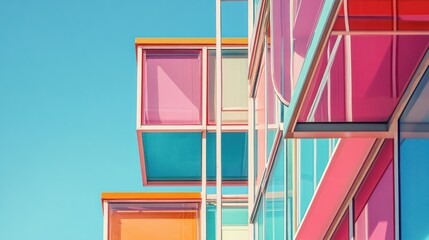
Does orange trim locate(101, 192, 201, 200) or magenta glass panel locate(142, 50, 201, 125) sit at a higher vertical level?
magenta glass panel locate(142, 50, 201, 125)

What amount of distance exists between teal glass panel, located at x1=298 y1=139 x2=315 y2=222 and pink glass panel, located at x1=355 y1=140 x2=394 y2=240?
122 cm

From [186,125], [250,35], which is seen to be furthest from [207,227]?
[250,35]

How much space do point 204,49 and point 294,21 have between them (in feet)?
61.8

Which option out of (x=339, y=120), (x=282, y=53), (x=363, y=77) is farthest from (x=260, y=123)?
(x=363, y=77)

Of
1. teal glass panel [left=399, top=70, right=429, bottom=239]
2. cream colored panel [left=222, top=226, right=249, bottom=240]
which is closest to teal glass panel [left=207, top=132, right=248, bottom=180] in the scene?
cream colored panel [left=222, top=226, right=249, bottom=240]

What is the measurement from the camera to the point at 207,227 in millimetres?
25828

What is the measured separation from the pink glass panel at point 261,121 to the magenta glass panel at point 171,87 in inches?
337

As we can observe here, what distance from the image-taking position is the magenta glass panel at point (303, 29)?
607 cm

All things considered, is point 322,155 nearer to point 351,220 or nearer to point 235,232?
point 351,220

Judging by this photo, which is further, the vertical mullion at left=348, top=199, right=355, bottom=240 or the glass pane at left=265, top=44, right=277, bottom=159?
the glass pane at left=265, top=44, right=277, bottom=159

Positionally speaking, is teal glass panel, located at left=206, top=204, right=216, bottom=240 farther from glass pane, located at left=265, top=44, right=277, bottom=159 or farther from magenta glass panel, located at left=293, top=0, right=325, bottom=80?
magenta glass panel, located at left=293, top=0, right=325, bottom=80

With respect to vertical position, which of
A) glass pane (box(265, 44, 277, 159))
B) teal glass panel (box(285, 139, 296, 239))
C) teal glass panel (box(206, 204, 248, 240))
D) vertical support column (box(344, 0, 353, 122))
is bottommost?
vertical support column (box(344, 0, 353, 122))

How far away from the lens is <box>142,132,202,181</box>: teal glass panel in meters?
24.7

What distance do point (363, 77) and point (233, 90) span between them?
18670 mm
